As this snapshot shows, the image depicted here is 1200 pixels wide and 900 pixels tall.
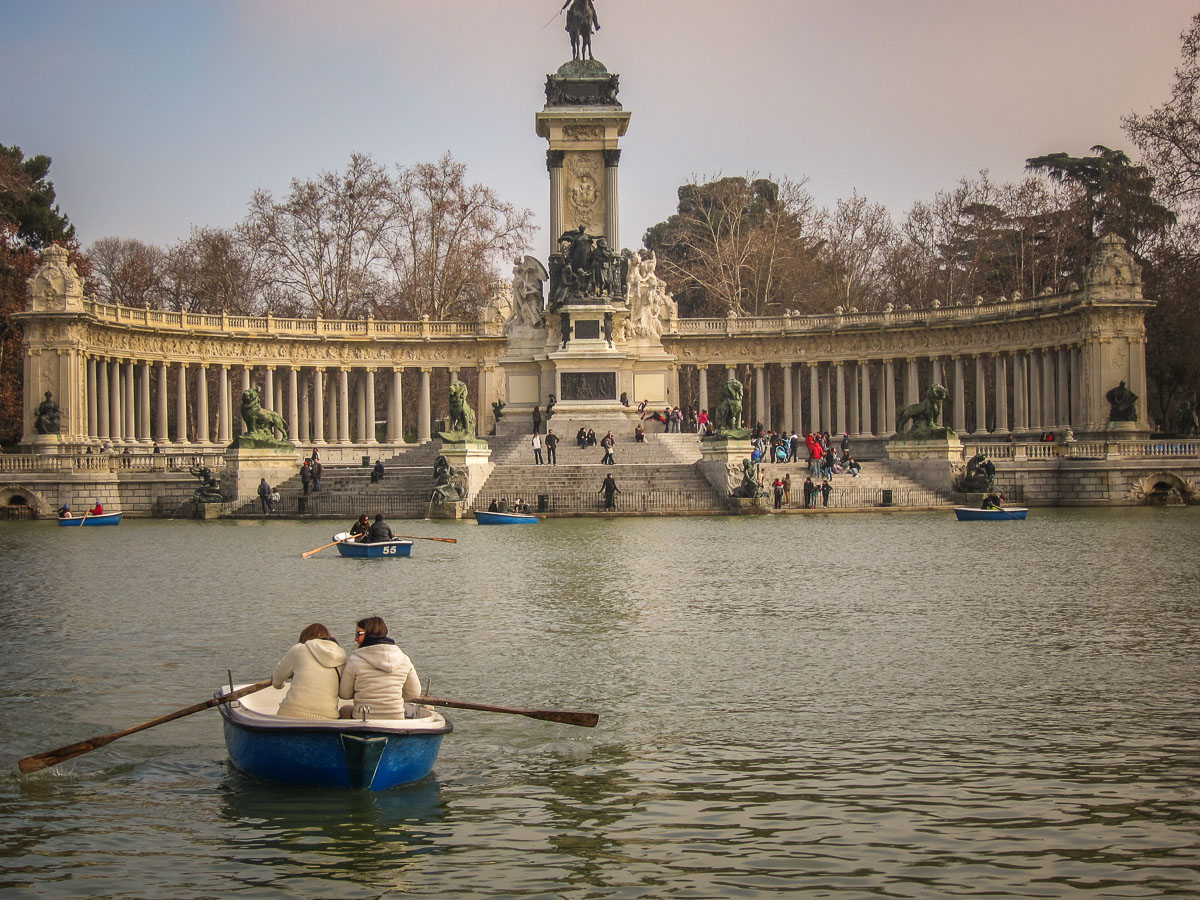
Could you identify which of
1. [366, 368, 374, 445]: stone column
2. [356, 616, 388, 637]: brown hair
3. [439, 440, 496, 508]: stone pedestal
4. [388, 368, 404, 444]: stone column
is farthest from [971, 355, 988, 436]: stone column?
[356, 616, 388, 637]: brown hair

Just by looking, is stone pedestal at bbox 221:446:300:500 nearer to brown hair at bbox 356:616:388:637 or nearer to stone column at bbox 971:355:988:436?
stone column at bbox 971:355:988:436

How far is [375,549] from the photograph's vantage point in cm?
2920

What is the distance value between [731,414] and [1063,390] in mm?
22105

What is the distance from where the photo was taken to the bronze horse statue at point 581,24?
206ft

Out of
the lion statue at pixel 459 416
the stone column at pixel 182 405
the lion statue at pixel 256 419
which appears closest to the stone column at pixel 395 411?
the stone column at pixel 182 405

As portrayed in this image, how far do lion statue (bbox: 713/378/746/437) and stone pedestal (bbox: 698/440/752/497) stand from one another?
37cm

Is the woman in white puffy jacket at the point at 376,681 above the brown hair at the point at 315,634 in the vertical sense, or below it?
below

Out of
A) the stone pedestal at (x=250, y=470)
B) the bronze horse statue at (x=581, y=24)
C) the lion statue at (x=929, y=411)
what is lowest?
the stone pedestal at (x=250, y=470)

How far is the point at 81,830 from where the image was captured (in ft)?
32.1

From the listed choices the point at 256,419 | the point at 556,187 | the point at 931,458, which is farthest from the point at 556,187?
the point at 931,458

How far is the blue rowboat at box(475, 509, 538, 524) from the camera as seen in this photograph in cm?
3950

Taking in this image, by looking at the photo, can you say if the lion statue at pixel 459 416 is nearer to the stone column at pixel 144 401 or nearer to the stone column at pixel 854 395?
the stone column at pixel 144 401

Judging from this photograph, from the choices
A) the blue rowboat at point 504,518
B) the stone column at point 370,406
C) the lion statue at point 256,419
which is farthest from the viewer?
the stone column at point 370,406

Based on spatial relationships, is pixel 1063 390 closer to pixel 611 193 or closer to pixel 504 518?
pixel 611 193
